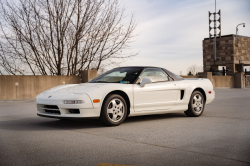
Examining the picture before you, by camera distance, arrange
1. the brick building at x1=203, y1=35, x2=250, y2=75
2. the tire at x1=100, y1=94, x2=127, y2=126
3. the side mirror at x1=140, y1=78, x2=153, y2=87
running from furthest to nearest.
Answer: the brick building at x1=203, y1=35, x2=250, y2=75 → the side mirror at x1=140, y1=78, x2=153, y2=87 → the tire at x1=100, y1=94, x2=127, y2=126

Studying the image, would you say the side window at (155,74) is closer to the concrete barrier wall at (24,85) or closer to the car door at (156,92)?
the car door at (156,92)

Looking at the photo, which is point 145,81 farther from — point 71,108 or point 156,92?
point 71,108

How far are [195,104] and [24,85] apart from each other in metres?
12.8

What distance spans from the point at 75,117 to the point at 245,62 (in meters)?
49.6

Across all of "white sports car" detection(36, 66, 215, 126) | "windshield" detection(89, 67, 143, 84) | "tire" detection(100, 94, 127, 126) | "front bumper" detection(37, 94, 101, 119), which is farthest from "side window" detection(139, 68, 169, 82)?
"front bumper" detection(37, 94, 101, 119)

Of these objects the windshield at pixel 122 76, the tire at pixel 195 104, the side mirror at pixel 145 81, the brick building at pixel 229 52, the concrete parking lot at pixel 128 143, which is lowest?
the concrete parking lot at pixel 128 143

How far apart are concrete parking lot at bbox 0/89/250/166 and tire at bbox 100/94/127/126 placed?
0.19 m

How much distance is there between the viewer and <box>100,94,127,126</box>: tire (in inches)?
253

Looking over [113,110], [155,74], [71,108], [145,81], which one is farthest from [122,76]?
[71,108]

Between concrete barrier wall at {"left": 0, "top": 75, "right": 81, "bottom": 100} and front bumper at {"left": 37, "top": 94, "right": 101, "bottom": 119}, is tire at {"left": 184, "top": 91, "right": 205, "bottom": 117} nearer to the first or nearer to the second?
front bumper at {"left": 37, "top": 94, "right": 101, "bottom": 119}

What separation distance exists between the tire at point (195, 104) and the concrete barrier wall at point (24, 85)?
12.5 meters

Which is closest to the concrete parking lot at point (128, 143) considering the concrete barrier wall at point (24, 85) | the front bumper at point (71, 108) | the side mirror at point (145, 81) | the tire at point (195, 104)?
the front bumper at point (71, 108)

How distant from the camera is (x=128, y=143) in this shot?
192 inches

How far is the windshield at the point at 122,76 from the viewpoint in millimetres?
7234
